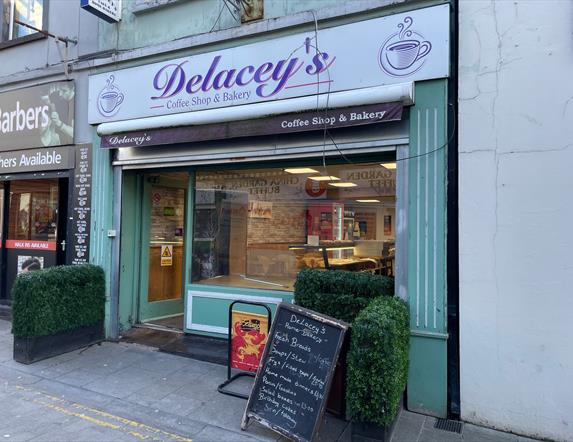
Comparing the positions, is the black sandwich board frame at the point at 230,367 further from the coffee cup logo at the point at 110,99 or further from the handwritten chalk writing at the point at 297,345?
the coffee cup logo at the point at 110,99

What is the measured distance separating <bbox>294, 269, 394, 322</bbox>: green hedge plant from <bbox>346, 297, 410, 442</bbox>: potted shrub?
0.90 meters

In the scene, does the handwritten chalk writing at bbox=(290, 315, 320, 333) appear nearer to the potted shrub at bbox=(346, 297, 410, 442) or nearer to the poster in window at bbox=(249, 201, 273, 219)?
the potted shrub at bbox=(346, 297, 410, 442)

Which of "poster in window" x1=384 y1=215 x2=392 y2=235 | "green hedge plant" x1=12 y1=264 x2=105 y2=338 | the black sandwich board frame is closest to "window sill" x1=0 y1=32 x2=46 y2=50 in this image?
"green hedge plant" x1=12 y1=264 x2=105 y2=338

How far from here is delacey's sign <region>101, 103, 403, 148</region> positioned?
14.3ft

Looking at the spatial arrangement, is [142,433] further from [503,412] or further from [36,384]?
[503,412]

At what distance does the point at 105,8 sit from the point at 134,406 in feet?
18.5

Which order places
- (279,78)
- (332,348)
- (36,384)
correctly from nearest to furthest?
(332,348) < (36,384) < (279,78)

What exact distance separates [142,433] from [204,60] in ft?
15.2

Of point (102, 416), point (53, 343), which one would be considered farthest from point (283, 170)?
point (53, 343)

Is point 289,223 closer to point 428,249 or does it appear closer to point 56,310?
point 428,249

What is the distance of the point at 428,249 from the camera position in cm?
429

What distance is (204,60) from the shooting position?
18.8ft

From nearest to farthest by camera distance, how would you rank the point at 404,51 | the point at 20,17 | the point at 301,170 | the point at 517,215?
the point at 517,215, the point at 404,51, the point at 301,170, the point at 20,17

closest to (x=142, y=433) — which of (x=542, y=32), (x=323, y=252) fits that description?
(x=323, y=252)
